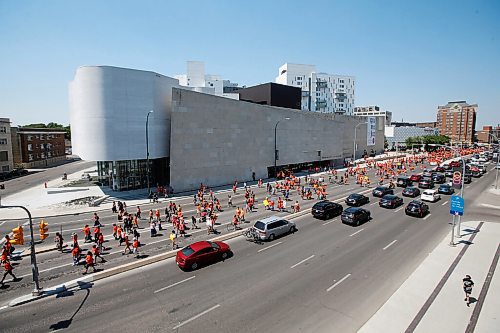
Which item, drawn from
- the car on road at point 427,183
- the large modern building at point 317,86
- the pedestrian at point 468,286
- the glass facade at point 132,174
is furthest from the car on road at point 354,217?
the large modern building at point 317,86

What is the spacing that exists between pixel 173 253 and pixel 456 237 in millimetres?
18913

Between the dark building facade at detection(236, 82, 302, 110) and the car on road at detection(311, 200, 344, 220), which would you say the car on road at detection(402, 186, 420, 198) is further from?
the dark building facade at detection(236, 82, 302, 110)

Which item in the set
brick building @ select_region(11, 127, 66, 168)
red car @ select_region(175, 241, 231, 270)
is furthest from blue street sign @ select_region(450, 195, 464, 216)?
brick building @ select_region(11, 127, 66, 168)

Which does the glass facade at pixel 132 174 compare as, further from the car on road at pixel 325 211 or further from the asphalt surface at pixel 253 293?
the asphalt surface at pixel 253 293

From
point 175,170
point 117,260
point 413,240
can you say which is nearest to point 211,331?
point 117,260

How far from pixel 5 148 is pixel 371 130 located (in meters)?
92.3

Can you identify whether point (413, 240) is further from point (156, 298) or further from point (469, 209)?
point (156, 298)

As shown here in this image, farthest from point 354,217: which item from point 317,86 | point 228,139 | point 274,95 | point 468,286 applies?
point 317,86

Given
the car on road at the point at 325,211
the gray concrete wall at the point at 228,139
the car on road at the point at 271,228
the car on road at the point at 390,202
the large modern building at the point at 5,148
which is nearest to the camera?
the car on road at the point at 271,228

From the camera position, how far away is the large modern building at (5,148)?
53406mm

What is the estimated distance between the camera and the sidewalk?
31.6 feet

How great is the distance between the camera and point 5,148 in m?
54.1

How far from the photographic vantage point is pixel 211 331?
9719 mm

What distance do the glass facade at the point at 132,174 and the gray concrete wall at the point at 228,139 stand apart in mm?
6551
